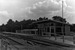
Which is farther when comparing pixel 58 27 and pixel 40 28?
pixel 40 28

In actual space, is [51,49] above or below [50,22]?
below

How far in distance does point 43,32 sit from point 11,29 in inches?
3125

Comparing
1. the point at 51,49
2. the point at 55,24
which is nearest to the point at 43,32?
the point at 55,24

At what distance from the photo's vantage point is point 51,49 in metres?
6.66

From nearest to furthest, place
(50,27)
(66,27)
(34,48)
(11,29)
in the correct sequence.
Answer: (34,48), (50,27), (66,27), (11,29)

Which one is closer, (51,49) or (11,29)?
(51,49)

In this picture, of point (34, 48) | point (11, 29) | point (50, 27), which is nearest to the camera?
point (34, 48)

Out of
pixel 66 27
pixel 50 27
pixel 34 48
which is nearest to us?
pixel 34 48

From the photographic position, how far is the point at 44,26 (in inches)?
1625

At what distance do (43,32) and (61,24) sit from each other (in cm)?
572

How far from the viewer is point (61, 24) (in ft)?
132

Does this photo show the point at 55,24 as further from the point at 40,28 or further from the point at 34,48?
the point at 34,48

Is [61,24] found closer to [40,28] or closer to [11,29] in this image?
[40,28]

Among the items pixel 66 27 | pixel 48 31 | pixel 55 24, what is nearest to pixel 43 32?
pixel 48 31
